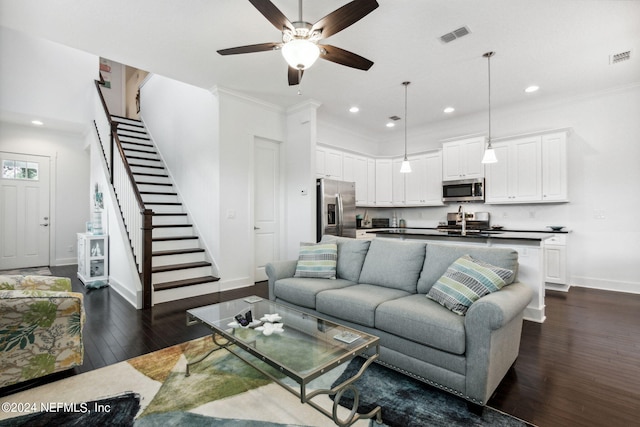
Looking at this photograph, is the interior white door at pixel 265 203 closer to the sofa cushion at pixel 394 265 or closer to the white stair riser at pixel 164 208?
the white stair riser at pixel 164 208

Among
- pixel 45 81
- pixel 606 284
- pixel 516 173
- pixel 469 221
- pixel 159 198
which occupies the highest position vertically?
pixel 45 81

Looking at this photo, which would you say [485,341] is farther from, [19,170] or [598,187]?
[19,170]

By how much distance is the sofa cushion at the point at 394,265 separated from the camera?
279 centimetres

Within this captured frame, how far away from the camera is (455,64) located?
12.9ft

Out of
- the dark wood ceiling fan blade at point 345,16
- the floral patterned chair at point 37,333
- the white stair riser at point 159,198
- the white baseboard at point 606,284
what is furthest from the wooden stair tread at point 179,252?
the white baseboard at point 606,284

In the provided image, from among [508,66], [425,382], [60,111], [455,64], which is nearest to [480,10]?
[455,64]

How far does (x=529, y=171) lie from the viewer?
523cm

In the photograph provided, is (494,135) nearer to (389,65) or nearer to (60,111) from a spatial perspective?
(389,65)

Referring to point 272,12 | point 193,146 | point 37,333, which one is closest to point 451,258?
point 272,12

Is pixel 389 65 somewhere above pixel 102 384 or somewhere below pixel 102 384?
above

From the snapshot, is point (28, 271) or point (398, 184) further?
point (398, 184)

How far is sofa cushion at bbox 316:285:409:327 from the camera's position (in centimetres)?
236

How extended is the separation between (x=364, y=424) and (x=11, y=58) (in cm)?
802

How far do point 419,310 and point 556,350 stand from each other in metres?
1.61
